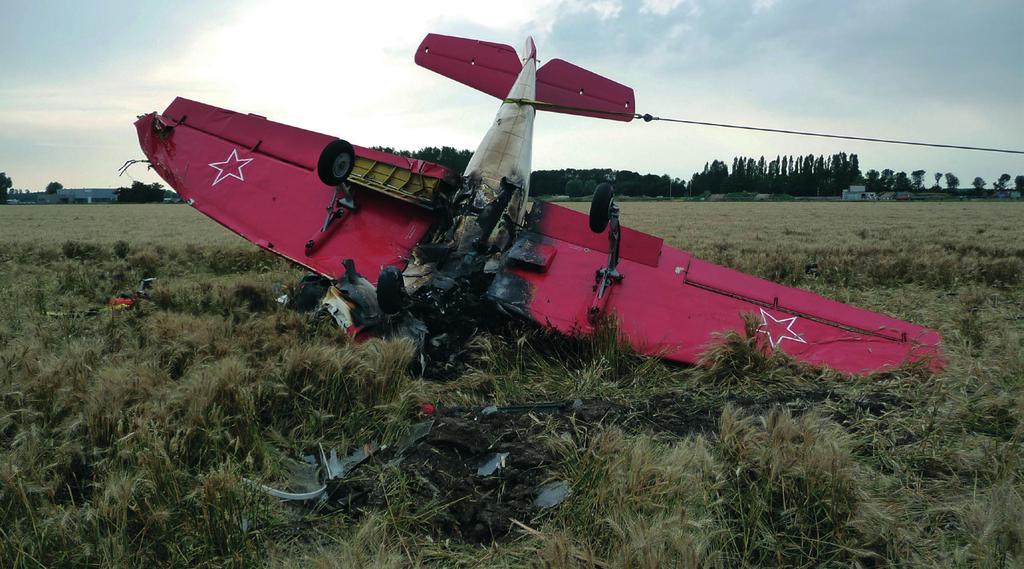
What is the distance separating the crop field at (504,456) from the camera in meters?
2.49

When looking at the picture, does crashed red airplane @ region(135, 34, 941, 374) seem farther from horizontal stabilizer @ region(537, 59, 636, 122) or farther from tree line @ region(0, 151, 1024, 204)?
tree line @ region(0, 151, 1024, 204)

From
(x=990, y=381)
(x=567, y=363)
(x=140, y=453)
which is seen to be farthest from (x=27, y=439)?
(x=990, y=381)

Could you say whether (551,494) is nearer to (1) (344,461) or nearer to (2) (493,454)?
(2) (493,454)

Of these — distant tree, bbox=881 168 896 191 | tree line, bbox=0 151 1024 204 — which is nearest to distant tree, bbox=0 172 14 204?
tree line, bbox=0 151 1024 204

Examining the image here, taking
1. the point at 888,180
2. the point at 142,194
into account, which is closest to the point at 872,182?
the point at 888,180

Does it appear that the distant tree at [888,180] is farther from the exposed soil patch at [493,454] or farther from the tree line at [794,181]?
the exposed soil patch at [493,454]

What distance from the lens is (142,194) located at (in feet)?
210

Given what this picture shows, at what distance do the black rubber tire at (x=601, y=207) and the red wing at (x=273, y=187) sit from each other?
7.81 ft

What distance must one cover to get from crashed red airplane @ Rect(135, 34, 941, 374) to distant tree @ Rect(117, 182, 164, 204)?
206ft

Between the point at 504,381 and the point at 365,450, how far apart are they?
1.52m

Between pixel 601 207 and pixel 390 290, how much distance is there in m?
1.81

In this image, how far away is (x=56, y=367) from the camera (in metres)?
3.85

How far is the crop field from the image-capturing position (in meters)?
2.49

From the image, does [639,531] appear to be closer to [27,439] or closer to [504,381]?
[504,381]
